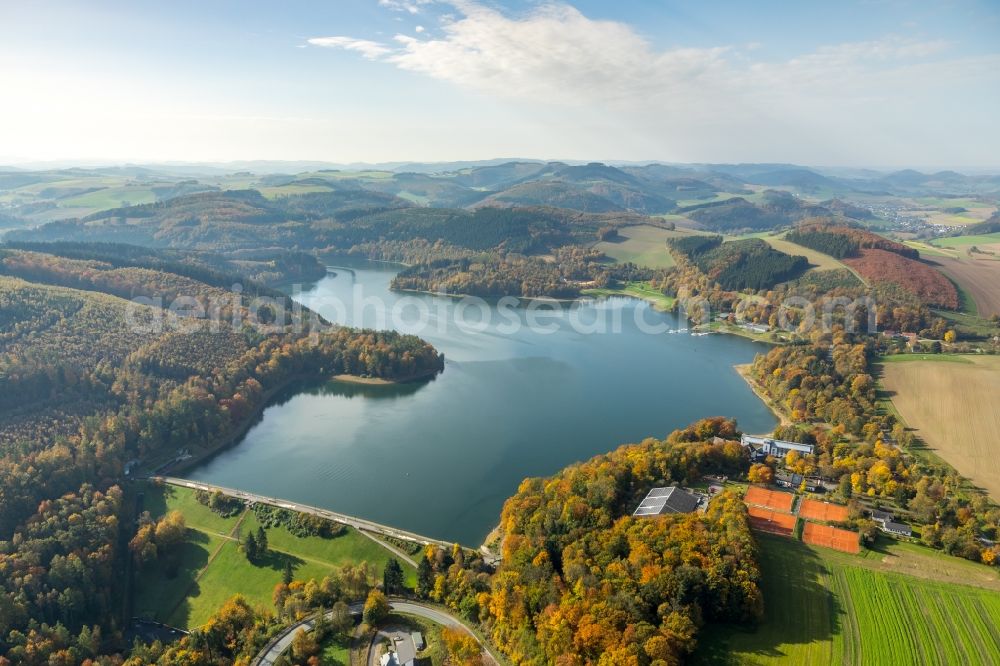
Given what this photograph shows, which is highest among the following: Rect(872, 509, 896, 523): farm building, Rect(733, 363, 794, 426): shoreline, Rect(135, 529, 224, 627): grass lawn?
Rect(872, 509, 896, 523): farm building

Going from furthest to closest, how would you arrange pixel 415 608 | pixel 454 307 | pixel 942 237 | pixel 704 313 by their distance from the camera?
pixel 942 237
pixel 454 307
pixel 704 313
pixel 415 608

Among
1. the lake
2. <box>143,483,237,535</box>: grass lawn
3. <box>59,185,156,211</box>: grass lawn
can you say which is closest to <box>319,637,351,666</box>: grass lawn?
the lake

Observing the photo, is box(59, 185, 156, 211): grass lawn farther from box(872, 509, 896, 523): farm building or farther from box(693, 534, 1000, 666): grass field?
box(872, 509, 896, 523): farm building

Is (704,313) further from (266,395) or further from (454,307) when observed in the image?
(266,395)

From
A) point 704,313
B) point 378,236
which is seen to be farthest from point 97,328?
point 378,236

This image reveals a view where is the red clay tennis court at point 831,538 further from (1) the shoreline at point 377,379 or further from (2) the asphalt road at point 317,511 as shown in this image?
(1) the shoreline at point 377,379

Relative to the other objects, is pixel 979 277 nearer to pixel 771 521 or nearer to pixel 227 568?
pixel 771 521
